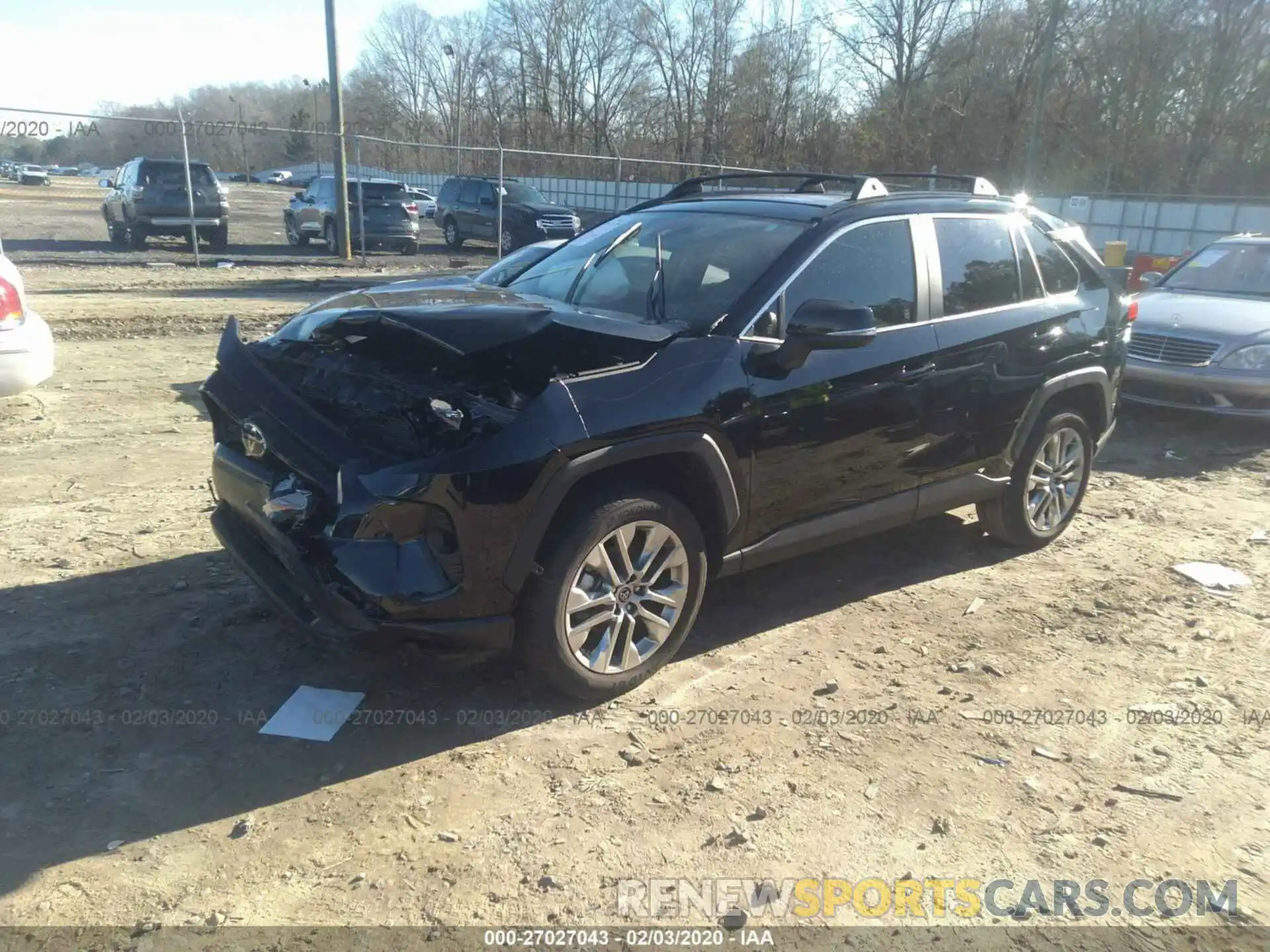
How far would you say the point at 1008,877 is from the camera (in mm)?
2883

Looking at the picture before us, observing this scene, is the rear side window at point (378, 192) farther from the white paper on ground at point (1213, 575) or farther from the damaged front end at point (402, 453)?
the white paper on ground at point (1213, 575)

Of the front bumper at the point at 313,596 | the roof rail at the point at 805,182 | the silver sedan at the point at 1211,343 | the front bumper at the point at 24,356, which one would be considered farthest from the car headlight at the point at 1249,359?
the front bumper at the point at 24,356

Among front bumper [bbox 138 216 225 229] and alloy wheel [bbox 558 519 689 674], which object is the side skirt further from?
front bumper [bbox 138 216 225 229]

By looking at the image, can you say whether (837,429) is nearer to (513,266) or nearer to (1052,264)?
(1052,264)

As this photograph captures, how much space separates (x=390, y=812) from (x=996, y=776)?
209 cm

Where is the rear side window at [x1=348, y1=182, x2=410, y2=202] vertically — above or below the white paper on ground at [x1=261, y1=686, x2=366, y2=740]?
above

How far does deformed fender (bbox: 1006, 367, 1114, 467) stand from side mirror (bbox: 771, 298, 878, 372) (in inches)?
60.4

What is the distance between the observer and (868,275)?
14.3 feet

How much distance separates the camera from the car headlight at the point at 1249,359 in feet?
25.9

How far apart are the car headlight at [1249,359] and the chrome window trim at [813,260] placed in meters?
4.96

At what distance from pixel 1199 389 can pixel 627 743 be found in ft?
22.4

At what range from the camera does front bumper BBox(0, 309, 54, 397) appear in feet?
20.2

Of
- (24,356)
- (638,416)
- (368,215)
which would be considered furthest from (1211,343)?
(368,215)

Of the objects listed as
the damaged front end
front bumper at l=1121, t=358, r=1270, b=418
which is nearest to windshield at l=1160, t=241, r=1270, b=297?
front bumper at l=1121, t=358, r=1270, b=418
